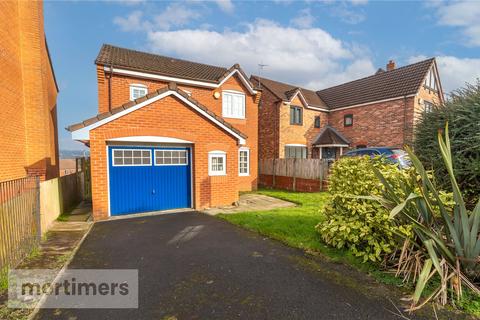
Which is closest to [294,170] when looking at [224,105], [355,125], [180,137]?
[224,105]

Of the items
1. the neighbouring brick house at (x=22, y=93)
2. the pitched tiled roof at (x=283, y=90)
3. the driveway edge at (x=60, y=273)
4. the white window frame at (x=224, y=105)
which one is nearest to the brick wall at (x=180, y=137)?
the driveway edge at (x=60, y=273)

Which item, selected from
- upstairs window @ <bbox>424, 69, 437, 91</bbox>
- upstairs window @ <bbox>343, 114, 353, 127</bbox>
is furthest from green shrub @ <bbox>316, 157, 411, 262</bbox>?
upstairs window @ <bbox>424, 69, 437, 91</bbox>

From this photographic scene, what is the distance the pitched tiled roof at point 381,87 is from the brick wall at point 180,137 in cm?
1522

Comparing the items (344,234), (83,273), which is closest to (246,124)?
(344,234)

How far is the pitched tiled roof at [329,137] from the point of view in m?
19.9

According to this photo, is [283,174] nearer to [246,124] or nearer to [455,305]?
[246,124]

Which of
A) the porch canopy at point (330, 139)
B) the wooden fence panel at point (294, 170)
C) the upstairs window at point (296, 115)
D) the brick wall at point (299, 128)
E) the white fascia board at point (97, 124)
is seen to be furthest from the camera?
the porch canopy at point (330, 139)

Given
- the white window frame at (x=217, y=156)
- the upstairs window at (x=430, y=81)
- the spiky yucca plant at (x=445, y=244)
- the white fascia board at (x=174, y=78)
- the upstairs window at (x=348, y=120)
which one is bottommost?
the spiky yucca plant at (x=445, y=244)

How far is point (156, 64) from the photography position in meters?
13.6

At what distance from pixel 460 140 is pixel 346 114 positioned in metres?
18.4

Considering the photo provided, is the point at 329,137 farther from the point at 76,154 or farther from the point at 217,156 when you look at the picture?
the point at 76,154

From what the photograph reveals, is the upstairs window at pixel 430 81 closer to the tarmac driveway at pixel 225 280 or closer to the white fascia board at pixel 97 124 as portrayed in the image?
the tarmac driveway at pixel 225 280

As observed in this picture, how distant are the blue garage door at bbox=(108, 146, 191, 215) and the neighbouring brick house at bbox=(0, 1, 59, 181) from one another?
11.8 ft

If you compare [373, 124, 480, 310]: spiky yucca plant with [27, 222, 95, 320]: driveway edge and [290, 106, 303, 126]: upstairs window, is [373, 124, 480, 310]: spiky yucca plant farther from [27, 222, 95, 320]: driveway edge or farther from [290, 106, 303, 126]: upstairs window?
[290, 106, 303, 126]: upstairs window
